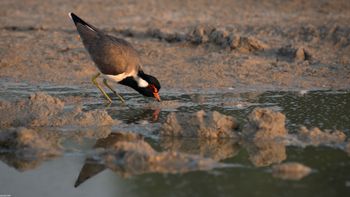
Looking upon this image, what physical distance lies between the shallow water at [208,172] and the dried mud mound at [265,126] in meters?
0.23

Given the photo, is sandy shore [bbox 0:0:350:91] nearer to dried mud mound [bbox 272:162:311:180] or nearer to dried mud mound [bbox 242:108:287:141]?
dried mud mound [bbox 242:108:287:141]

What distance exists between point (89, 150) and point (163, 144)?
78 centimetres

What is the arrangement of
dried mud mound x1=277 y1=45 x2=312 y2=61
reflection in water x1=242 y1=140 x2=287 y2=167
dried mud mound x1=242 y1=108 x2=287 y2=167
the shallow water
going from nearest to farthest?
the shallow water, reflection in water x1=242 y1=140 x2=287 y2=167, dried mud mound x1=242 y1=108 x2=287 y2=167, dried mud mound x1=277 y1=45 x2=312 y2=61

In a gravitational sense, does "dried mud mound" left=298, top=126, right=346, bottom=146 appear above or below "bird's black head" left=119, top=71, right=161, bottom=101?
above

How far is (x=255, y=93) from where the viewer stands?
1001 centimetres

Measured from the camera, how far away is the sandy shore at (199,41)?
10.8 metres

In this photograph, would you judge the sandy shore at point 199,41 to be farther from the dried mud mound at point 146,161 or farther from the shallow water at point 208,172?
the dried mud mound at point 146,161

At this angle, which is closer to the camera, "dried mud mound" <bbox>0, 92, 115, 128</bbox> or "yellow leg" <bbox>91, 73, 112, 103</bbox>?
"dried mud mound" <bbox>0, 92, 115, 128</bbox>

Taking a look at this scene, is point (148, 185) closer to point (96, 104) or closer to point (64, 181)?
point (64, 181)

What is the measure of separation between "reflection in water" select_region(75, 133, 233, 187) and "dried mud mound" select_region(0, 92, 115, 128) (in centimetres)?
111

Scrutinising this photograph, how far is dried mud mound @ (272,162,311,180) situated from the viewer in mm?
6676

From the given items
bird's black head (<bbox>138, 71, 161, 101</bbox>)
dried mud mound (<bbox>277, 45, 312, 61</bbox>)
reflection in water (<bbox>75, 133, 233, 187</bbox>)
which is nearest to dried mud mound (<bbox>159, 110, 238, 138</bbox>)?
reflection in water (<bbox>75, 133, 233, 187</bbox>)

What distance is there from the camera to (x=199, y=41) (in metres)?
12.3

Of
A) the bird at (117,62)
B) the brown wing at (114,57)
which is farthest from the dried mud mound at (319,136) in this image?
the brown wing at (114,57)
